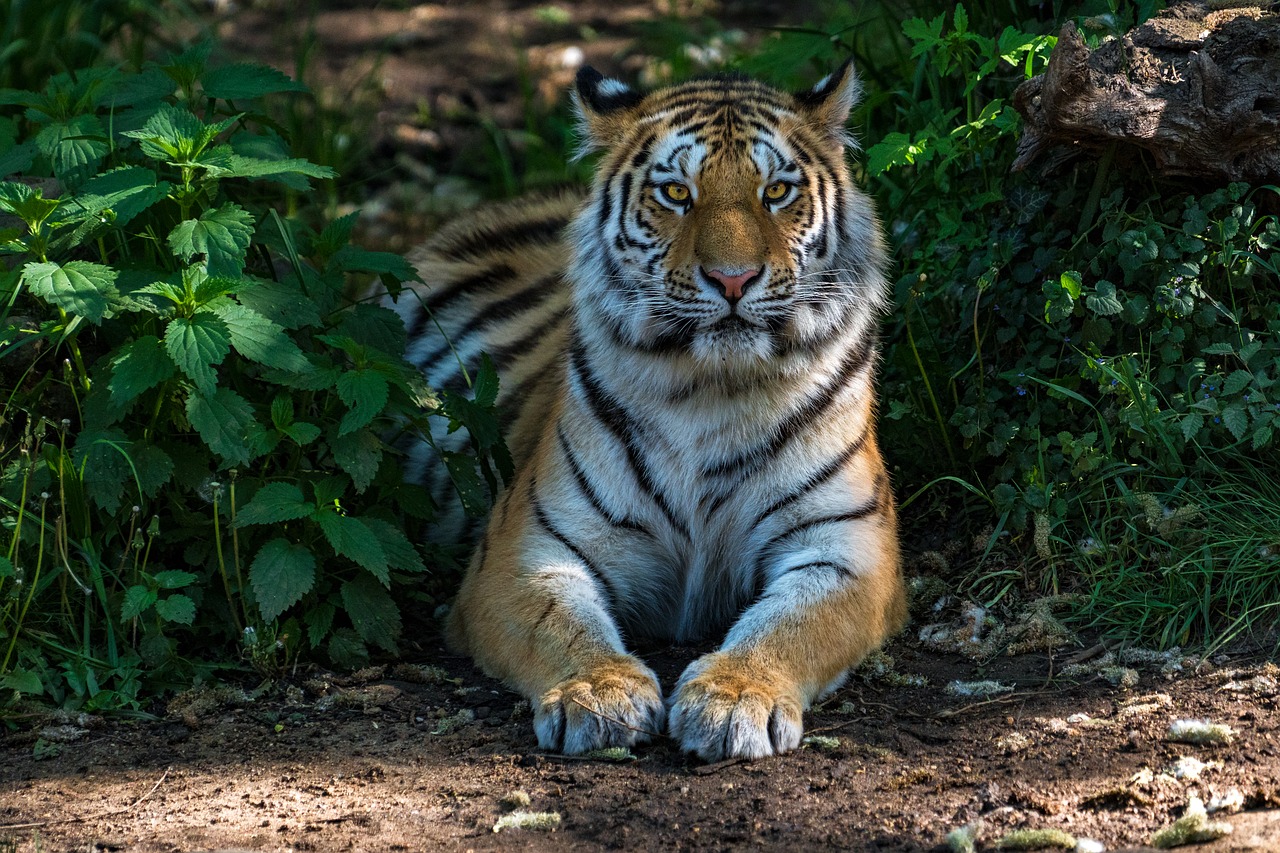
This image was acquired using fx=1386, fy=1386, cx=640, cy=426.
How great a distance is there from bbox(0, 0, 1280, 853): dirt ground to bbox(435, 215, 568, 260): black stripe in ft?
6.37

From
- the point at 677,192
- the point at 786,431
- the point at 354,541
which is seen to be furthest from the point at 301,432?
the point at 786,431

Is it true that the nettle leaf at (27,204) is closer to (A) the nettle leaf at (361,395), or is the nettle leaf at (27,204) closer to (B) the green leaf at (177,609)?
(A) the nettle leaf at (361,395)

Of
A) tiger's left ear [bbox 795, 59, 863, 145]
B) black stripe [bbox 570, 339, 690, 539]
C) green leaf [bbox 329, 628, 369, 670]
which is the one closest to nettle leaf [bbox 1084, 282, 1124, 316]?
tiger's left ear [bbox 795, 59, 863, 145]

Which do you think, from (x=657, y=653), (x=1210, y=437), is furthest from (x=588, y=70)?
(x=1210, y=437)

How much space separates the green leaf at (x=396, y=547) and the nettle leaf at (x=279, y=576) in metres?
0.18

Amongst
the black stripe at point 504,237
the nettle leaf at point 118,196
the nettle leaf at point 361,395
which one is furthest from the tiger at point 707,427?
the black stripe at point 504,237

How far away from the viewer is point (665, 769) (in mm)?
2803

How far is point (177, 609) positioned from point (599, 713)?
1066mm

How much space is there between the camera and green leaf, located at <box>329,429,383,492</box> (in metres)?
3.41

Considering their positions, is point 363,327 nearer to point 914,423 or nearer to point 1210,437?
point 914,423

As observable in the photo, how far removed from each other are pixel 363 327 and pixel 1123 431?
201 centimetres

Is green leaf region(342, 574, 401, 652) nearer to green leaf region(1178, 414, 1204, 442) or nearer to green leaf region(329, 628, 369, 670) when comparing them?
green leaf region(329, 628, 369, 670)

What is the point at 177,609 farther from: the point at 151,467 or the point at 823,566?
the point at 823,566

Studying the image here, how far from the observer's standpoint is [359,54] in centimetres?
764
